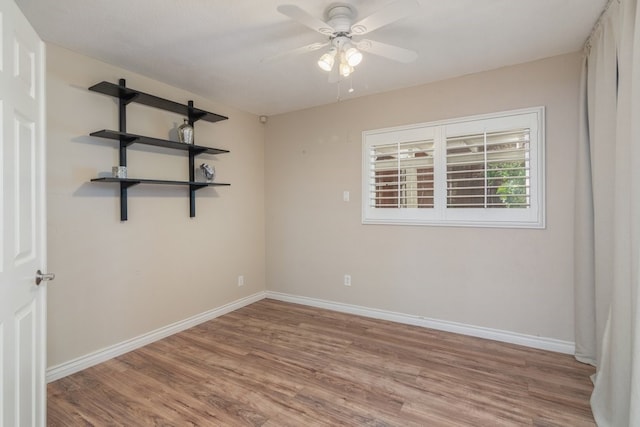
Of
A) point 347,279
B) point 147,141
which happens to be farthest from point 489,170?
point 147,141

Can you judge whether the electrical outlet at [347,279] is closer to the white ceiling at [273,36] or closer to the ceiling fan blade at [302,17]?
the white ceiling at [273,36]

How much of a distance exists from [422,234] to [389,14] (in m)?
2.19

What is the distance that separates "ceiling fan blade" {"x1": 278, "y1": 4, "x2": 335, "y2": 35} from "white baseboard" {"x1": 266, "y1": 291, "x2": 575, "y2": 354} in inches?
111

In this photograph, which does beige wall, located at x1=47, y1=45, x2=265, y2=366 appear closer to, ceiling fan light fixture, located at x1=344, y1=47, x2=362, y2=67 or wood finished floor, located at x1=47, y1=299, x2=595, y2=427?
wood finished floor, located at x1=47, y1=299, x2=595, y2=427

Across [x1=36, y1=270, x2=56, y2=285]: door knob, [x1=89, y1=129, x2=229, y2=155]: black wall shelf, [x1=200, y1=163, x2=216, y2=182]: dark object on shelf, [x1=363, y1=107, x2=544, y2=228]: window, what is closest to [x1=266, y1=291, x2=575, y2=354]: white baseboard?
[x1=363, y1=107, x2=544, y2=228]: window

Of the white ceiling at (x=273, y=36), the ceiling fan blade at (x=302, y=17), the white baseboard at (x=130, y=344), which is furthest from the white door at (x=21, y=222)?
the ceiling fan blade at (x=302, y=17)

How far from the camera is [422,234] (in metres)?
3.30

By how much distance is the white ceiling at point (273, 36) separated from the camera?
78.6 inches

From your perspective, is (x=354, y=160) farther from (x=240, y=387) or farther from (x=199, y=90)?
(x=240, y=387)

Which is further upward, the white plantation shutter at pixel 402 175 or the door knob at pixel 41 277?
the white plantation shutter at pixel 402 175

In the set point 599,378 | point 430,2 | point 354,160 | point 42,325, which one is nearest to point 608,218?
point 599,378

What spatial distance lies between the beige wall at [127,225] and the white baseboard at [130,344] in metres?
0.05

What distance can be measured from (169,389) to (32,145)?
5.77 ft

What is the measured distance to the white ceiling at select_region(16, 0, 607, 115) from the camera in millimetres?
1996
